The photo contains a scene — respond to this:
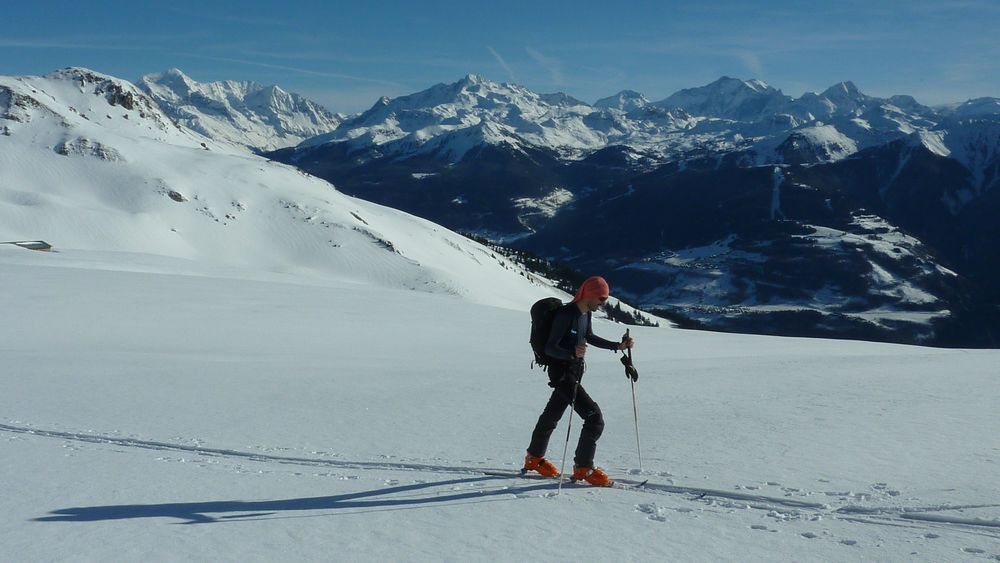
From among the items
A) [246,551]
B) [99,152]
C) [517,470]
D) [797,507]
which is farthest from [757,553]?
[99,152]

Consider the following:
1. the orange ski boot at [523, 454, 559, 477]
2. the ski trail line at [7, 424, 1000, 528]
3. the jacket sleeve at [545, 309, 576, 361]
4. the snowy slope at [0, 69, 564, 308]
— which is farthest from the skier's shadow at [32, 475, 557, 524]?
the snowy slope at [0, 69, 564, 308]

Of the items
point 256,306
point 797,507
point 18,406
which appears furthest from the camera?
point 256,306

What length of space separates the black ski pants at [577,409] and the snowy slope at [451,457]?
1.88ft

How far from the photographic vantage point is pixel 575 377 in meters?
9.77

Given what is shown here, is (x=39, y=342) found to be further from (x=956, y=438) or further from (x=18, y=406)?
(x=956, y=438)

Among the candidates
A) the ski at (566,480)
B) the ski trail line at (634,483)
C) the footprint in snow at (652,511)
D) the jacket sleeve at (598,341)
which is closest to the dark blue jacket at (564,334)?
the jacket sleeve at (598,341)

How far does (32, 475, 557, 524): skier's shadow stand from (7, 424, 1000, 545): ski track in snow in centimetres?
1

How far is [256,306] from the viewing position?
32.5m

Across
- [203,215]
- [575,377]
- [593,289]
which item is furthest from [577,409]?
[203,215]

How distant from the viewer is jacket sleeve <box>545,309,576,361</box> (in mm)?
9488

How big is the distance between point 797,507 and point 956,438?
210 inches

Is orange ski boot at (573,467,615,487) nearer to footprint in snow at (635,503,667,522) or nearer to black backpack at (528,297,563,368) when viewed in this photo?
footprint in snow at (635,503,667,522)

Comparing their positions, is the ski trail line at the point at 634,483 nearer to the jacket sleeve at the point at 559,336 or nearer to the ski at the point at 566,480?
the ski at the point at 566,480

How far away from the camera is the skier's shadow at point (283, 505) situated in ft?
25.4
